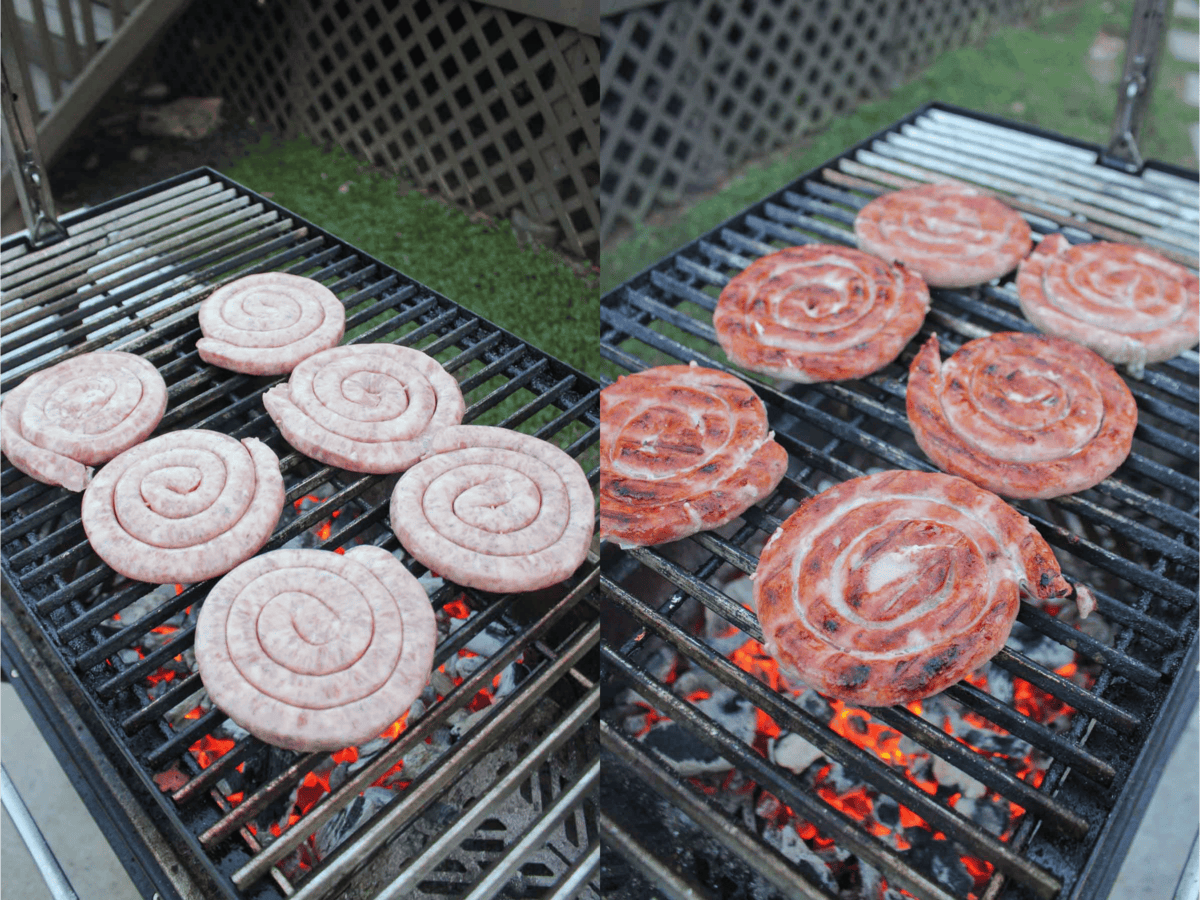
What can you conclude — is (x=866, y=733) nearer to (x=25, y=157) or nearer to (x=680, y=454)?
(x=680, y=454)

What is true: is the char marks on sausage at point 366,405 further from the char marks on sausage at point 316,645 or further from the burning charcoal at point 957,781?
the burning charcoal at point 957,781

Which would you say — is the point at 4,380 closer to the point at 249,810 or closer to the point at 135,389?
the point at 135,389

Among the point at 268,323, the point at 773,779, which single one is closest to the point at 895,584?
the point at 773,779

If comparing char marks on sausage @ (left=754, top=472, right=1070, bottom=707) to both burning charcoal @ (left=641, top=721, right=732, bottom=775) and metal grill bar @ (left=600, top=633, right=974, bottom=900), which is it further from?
burning charcoal @ (left=641, top=721, right=732, bottom=775)

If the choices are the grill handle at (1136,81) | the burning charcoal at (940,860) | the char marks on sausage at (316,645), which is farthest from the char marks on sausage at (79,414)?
the grill handle at (1136,81)

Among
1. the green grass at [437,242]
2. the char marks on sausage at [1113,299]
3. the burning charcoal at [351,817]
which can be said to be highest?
the char marks on sausage at [1113,299]
